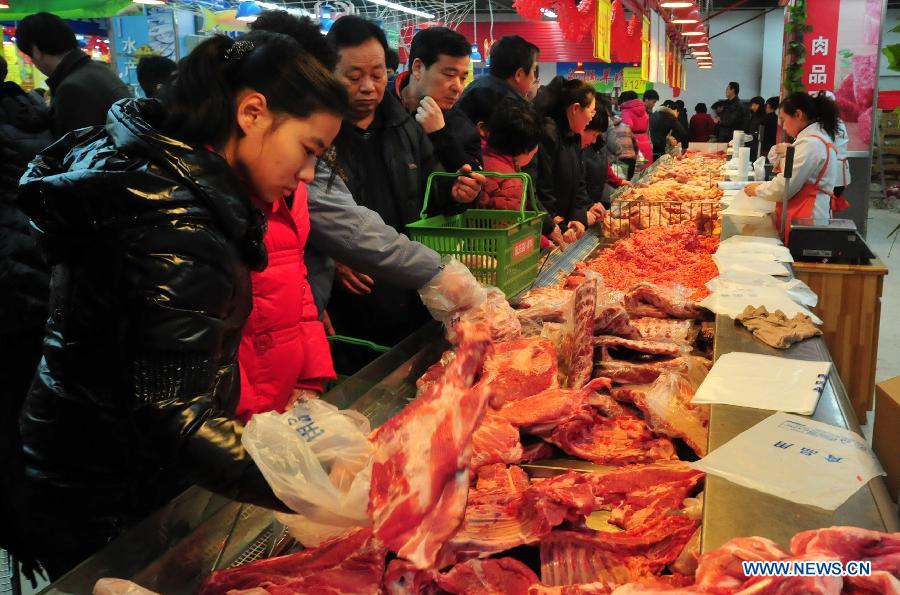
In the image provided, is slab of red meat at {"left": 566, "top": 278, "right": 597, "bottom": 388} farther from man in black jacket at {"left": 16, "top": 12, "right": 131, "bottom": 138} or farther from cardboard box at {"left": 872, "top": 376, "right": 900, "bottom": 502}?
man in black jacket at {"left": 16, "top": 12, "right": 131, "bottom": 138}

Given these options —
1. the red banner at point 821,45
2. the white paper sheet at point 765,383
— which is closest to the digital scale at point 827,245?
the white paper sheet at point 765,383

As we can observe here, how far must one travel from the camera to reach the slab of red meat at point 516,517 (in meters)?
1.59

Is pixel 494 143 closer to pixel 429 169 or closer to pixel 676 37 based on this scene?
pixel 429 169

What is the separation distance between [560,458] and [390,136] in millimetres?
1668

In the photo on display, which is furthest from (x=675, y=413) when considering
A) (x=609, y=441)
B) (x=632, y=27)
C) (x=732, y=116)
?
(x=732, y=116)

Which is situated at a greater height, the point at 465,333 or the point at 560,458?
the point at 465,333

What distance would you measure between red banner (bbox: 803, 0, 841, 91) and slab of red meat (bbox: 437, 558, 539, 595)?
1030 centimetres

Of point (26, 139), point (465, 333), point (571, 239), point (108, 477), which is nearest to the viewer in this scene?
point (465, 333)

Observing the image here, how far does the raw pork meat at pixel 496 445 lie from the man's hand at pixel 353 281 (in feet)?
3.80

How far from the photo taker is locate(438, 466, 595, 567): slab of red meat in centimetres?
159

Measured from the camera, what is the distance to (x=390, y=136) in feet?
10.8

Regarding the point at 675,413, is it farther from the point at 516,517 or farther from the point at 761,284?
the point at 761,284

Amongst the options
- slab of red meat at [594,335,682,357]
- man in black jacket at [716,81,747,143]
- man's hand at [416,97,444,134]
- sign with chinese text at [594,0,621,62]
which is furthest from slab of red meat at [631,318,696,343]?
man in black jacket at [716,81,747,143]

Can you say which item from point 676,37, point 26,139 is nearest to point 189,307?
point 26,139
